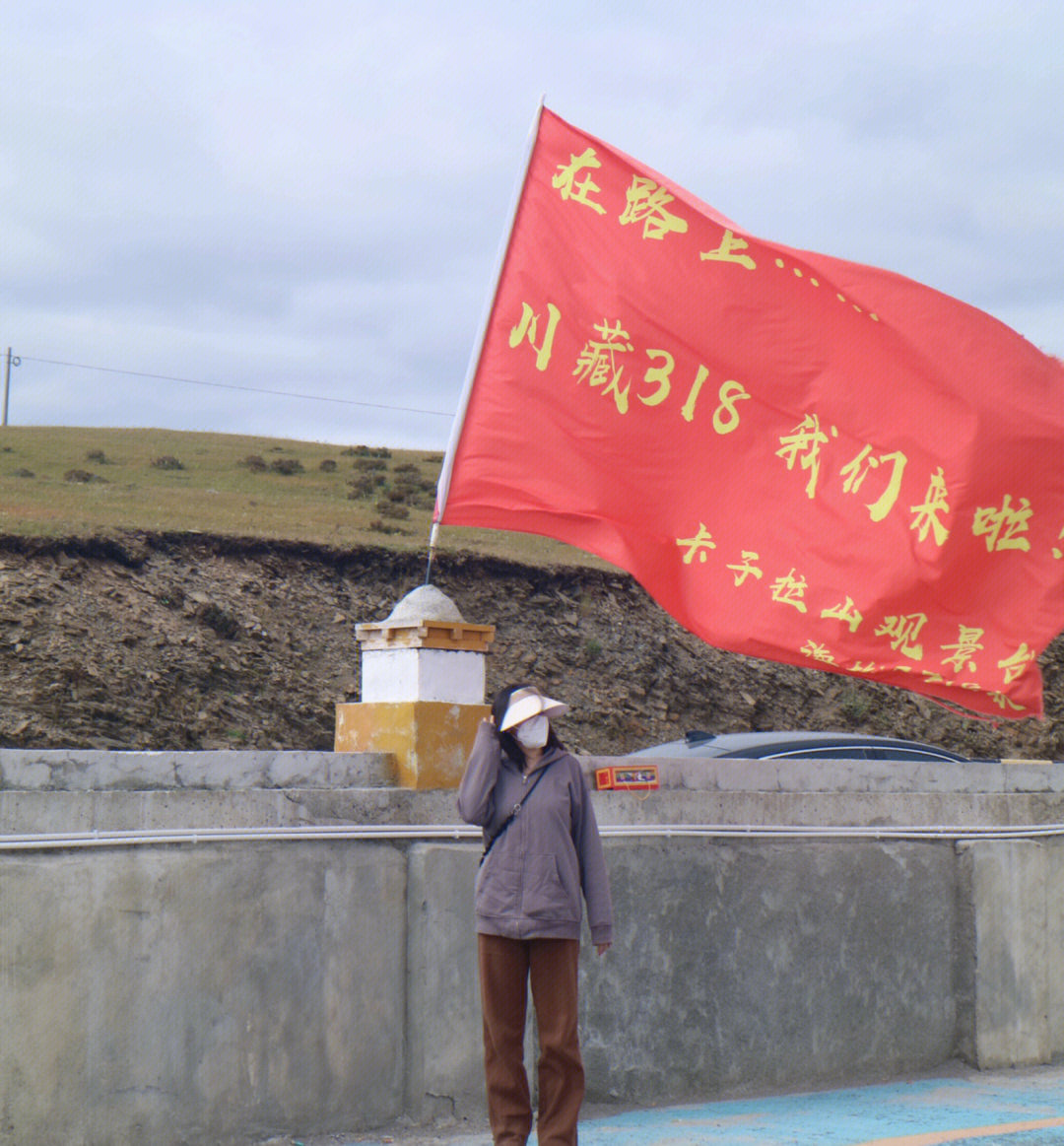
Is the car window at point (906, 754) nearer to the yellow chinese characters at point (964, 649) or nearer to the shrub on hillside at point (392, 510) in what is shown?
the yellow chinese characters at point (964, 649)

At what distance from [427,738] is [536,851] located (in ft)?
4.58

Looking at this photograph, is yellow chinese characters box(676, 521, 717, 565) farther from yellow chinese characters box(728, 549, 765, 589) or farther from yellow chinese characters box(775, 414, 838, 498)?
yellow chinese characters box(775, 414, 838, 498)

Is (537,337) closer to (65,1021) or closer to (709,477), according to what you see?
(709,477)

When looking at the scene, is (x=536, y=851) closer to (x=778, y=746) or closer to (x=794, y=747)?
(x=778, y=746)

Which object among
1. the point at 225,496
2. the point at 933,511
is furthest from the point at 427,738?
the point at 225,496

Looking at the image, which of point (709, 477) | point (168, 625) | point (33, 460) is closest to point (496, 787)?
point (709, 477)

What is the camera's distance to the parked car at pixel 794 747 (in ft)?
43.2

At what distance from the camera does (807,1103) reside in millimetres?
7059

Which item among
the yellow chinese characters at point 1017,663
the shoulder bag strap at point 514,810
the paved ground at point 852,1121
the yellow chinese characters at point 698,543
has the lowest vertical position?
the paved ground at point 852,1121

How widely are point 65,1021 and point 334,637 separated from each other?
2255 cm

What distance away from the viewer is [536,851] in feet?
17.7

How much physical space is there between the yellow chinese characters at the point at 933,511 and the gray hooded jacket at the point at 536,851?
2061 millimetres

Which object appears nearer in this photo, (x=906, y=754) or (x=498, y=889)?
(x=498, y=889)

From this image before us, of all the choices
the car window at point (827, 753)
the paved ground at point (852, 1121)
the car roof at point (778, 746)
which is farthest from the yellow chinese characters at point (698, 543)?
the car window at point (827, 753)
